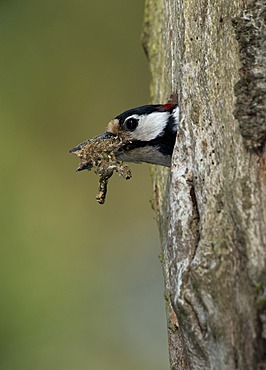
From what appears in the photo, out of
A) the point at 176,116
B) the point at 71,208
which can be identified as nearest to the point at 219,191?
the point at 176,116

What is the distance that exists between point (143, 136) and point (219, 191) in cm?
80

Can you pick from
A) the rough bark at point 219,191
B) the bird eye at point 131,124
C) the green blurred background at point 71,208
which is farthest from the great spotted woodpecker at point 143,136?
the green blurred background at point 71,208

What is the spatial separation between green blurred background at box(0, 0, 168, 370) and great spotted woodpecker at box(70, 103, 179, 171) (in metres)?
2.19

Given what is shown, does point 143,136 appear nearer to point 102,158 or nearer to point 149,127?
point 149,127

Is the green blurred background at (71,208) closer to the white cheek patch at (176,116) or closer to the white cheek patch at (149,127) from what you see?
the white cheek patch at (149,127)

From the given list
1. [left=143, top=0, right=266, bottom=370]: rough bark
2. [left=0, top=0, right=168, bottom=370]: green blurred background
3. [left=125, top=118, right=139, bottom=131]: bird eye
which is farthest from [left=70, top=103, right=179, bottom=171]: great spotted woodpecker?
[left=0, top=0, right=168, bottom=370]: green blurred background

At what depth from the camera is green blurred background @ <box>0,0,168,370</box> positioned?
17.0 ft

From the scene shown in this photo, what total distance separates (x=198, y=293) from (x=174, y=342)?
23.2 inches

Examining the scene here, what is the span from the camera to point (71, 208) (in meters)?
5.52

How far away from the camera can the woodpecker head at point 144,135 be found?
3.07 m

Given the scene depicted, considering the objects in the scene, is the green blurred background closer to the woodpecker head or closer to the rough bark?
the woodpecker head

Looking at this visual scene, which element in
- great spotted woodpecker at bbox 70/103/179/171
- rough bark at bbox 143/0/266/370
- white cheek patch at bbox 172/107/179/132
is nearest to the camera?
rough bark at bbox 143/0/266/370

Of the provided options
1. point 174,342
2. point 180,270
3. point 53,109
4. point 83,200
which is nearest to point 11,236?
point 83,200

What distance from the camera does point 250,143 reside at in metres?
2.37
